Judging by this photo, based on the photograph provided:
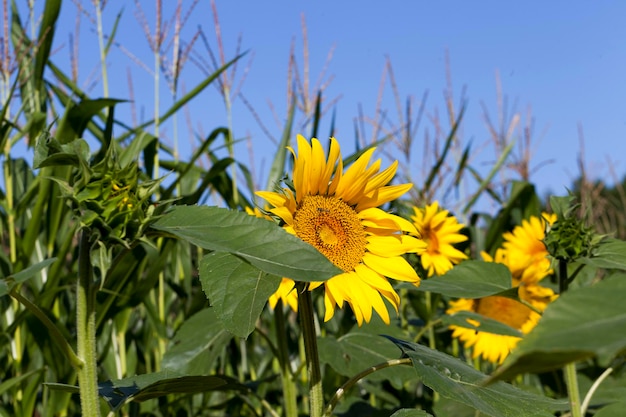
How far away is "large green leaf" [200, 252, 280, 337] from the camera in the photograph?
0.68 m

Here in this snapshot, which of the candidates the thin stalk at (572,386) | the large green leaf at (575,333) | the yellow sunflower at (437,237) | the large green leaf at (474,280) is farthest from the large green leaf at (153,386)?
the yellow sunflower at (437,237)

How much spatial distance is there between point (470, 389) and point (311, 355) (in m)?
0.17

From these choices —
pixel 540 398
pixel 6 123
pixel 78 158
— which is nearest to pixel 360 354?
pixel 540 398

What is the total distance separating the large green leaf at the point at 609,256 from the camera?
108cm

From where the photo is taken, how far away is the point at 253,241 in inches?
22.2

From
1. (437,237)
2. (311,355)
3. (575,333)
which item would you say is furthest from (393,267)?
(437,237)

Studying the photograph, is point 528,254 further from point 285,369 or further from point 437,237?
point 285,369

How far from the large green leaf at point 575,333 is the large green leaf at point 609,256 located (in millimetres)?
790

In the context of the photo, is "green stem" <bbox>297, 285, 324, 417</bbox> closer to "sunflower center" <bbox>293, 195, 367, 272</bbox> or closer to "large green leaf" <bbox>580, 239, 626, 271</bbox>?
"sunflower center" <bbox>293, 195, 367, 272</bbox>

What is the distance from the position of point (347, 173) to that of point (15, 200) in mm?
1393

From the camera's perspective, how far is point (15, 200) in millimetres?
2037

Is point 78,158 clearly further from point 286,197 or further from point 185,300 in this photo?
point 185,300

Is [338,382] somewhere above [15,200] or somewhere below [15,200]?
below

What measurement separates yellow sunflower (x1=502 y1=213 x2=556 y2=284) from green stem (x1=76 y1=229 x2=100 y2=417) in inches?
56.4
